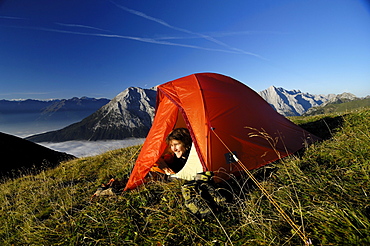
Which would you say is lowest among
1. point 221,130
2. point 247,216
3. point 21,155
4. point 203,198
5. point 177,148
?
point 21,155

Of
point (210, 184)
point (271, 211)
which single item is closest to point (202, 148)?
point (210, 184)

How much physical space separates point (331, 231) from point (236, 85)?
209 inches

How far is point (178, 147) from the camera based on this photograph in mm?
6059

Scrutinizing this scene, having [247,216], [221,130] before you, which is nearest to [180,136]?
[221,130]

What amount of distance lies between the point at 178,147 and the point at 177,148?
57mm

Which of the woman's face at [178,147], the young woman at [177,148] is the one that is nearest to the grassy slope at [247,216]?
the young woman at [177,148]

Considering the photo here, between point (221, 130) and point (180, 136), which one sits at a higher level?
point (221, 130)

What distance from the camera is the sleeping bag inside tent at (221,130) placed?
4797 millimetres

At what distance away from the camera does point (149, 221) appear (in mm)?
3312

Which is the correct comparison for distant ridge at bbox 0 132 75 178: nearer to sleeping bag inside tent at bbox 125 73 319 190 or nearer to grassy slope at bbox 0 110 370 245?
sleeping bag inside tent at bbox 125 73 319 190

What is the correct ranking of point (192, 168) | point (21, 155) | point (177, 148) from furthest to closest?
point (21, 155)
point (177, 148)
point (192, 168)

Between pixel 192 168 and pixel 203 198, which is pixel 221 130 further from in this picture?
pixel 203 198

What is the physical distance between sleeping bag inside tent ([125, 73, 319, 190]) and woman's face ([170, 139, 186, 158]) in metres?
0.40

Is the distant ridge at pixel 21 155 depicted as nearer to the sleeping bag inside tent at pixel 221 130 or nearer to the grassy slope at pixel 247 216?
the sleeping bag inside tent at pixel 221 130
